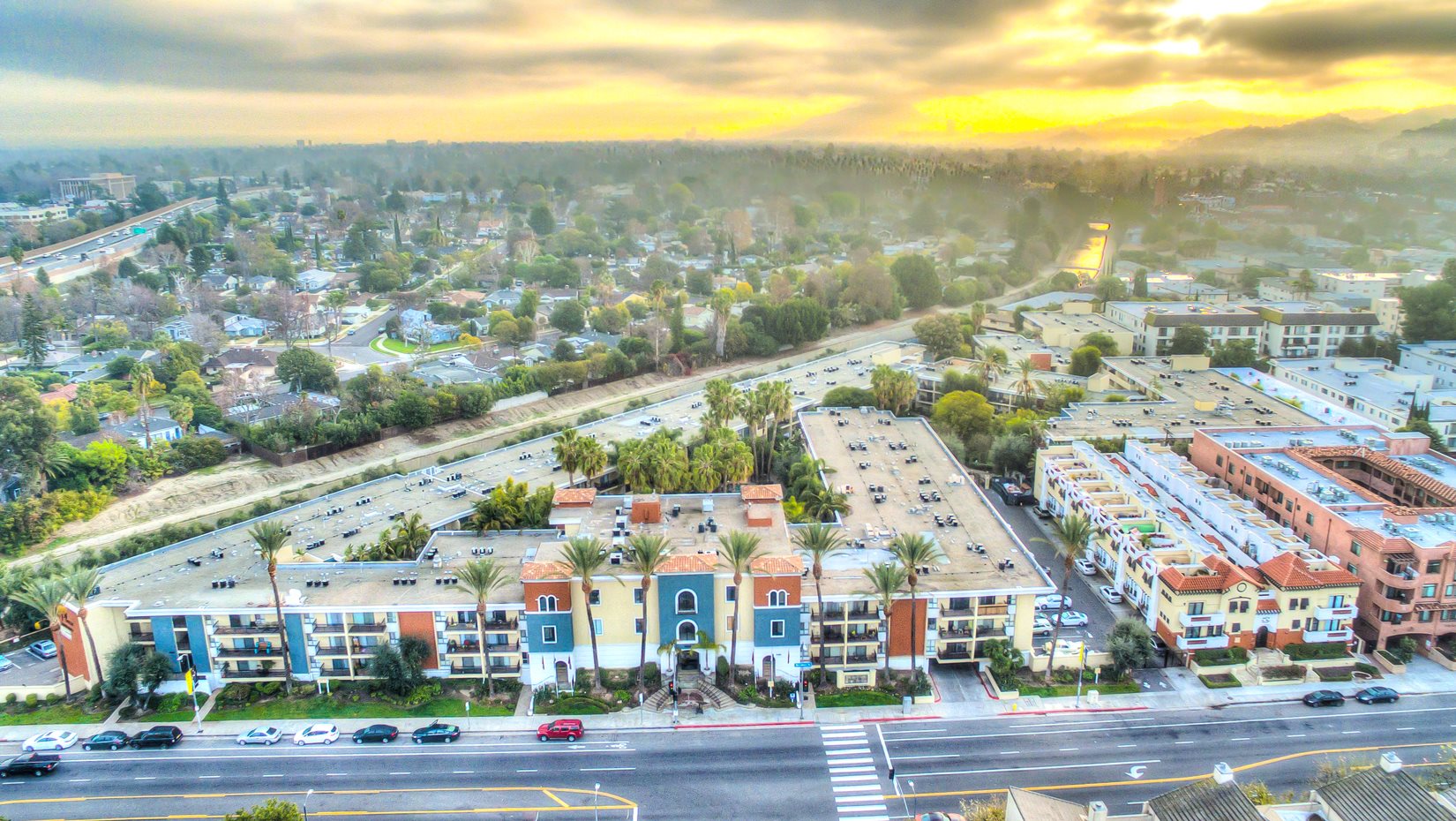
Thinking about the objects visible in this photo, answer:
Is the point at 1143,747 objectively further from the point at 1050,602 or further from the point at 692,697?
the point at 692,697

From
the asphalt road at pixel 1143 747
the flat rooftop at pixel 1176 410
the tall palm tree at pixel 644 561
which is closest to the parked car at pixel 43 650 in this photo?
the tall palm tree at pixel 644 561

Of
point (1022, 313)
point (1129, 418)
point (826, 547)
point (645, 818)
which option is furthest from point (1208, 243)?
point (645, 818)

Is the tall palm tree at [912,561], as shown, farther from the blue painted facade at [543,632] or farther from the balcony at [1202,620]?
the blue painted facade at [543,632]

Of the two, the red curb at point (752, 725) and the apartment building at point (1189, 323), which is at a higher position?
the apartment building at point (1189, 323)

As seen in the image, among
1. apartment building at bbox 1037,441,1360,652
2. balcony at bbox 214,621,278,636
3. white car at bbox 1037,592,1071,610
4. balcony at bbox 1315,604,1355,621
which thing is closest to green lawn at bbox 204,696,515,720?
balcony at bbox 214,621,278,636

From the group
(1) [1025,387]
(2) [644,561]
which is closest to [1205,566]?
(2) [644,561]

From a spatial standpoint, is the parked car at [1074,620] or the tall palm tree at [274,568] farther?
the parked car at [1074,620]

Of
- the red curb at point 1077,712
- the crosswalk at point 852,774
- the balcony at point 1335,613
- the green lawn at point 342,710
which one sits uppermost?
the balcony at point 1335,613

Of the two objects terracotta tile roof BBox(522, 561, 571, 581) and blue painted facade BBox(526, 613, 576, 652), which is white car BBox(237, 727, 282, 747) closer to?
blue painted facade BBox(526, 613, 576, 652)

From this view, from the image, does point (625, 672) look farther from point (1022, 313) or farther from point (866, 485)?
point (1022, 313)
